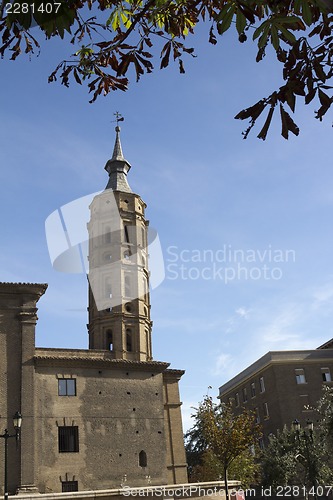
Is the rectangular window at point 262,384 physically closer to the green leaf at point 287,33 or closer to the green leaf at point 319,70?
the green leaf at point 319,70

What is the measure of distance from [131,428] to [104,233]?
14538mm

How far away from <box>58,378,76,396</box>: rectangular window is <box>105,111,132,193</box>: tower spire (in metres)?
16.8

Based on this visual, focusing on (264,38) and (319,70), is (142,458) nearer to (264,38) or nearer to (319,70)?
(319,70)

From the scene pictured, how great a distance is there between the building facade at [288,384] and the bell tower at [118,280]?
1552 cm

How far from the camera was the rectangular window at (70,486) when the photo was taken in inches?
1243

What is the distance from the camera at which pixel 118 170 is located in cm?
4762

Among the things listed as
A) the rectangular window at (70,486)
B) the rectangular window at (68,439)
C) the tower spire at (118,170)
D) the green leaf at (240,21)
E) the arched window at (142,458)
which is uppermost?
the tower spire at (118,170)

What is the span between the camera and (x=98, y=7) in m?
4.64

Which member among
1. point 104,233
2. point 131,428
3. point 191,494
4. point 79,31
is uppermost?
point 104,233

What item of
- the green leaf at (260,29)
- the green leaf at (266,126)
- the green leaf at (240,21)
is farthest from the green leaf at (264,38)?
the green leaf at (266,126)

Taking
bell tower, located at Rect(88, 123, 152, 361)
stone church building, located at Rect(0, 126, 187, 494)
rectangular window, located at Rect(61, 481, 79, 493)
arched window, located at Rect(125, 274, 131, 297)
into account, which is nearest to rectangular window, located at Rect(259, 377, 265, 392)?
stone church building, located at Rect(0, 126, 187, 494)

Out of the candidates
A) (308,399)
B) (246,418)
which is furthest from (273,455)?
(308,399)

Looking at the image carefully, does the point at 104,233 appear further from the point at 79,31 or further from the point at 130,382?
the point at 79,31

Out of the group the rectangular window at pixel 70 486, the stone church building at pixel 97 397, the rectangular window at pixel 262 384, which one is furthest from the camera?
the rectangular window at pixel 262 384
